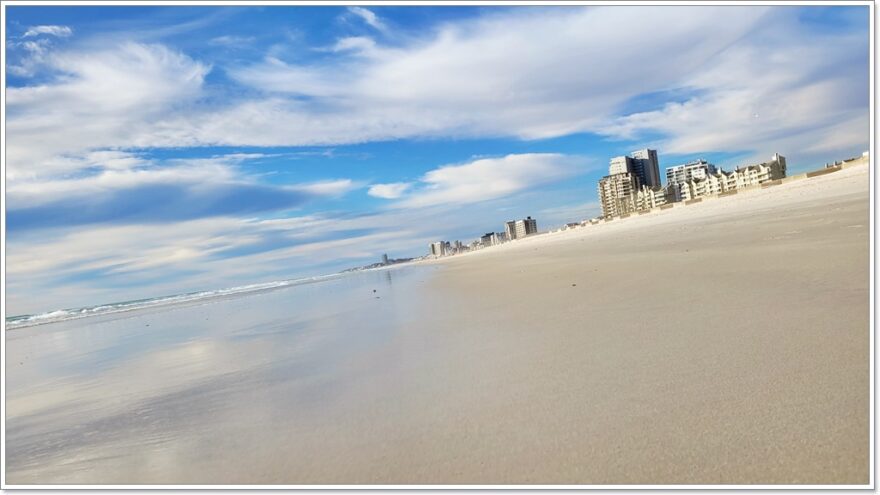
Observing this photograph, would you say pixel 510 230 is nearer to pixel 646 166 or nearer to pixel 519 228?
pixel 519 228

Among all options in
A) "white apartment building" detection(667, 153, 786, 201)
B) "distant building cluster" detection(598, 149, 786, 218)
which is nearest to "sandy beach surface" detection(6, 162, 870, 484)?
"white apartment building" detection(667, 153, 786, 201)

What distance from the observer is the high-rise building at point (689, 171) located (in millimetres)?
114631

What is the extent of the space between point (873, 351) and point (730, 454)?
→ 1119 millimetres

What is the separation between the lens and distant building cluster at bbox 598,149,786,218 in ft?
250

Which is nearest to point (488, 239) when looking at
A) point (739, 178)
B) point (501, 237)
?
point (501, 237)

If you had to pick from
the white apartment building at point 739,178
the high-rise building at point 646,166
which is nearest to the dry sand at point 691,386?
the white apartment building at point 739,178

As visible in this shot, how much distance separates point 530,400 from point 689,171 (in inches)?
5298

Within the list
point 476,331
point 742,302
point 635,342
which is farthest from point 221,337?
point 742,302

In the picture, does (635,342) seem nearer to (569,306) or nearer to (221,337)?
(569,306)

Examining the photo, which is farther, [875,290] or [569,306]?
[569,306]

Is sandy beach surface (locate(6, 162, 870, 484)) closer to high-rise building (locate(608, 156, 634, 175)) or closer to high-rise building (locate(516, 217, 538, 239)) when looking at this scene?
high-rise building (locate(608, 156, 634, 175))

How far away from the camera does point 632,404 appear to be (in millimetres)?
2385
